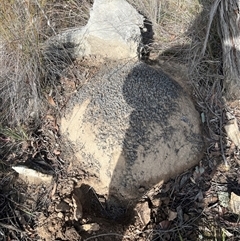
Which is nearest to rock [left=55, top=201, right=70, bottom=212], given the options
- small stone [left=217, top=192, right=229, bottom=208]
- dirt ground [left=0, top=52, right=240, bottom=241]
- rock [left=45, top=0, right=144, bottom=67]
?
dirt ground [left=0, top=52, right=240, bottom=241]

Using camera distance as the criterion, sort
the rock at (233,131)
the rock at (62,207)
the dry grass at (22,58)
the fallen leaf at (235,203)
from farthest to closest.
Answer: the dry grass at (22,58), the rock at (233,131), the rock at (62,207), the fallen leaf at (235,203)

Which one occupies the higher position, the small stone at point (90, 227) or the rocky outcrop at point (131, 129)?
the rocky outcrop at point (131, 129)

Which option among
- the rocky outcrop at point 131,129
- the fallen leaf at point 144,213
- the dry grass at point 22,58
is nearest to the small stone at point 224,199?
the rocky outcrop at point 131,129

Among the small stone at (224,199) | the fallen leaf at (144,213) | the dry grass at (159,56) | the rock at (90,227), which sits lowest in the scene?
the small stone at (224,199)

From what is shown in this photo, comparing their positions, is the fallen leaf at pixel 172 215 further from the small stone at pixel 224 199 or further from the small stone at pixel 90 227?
the small stone at pixel 90 227

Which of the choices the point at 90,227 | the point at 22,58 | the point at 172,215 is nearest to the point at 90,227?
the point at 90,227

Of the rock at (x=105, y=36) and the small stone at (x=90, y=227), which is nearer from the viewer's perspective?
the small stone at (x=90, y=227)

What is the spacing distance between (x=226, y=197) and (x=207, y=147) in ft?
1.02

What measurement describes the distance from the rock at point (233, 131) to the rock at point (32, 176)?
1056 mm

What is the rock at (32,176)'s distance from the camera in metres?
2.09

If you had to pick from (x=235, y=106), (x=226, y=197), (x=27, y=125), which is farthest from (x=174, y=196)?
(x=27, y=125)

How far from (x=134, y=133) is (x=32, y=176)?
65 centimetres

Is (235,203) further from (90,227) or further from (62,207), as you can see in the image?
(62,207)

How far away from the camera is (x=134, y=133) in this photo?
2.02 metres
